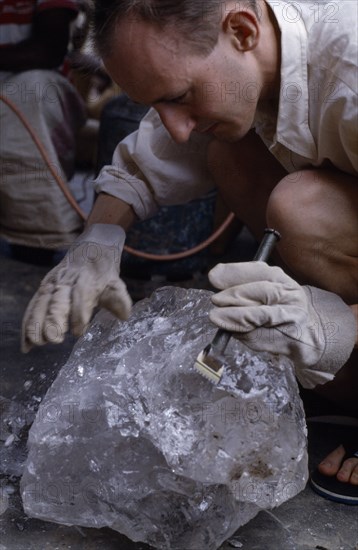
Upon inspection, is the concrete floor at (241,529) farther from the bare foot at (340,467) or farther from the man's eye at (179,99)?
the man's eye at (179,99)

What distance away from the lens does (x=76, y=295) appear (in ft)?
5.41

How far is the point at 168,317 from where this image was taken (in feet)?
6.08

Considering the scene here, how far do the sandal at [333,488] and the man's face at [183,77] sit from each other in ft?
2.52

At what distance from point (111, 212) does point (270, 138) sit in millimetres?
423

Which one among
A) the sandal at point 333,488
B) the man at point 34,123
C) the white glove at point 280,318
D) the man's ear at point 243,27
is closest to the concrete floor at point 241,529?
the sandal at point 333,488

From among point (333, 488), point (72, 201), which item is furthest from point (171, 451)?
point (72, 201)

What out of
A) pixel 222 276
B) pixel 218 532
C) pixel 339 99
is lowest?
pixel 218 532

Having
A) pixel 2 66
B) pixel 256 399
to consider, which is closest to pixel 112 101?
pixel 2 66

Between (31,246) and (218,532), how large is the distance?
5.67 ft

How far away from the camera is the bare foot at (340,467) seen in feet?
5.97

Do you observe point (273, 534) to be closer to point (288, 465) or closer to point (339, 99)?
point (288, 465)

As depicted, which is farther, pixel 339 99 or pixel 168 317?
pixel 168 317

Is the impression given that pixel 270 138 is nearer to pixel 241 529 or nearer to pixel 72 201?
pixel 241 529

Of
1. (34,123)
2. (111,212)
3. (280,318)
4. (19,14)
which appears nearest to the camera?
(280,318)
